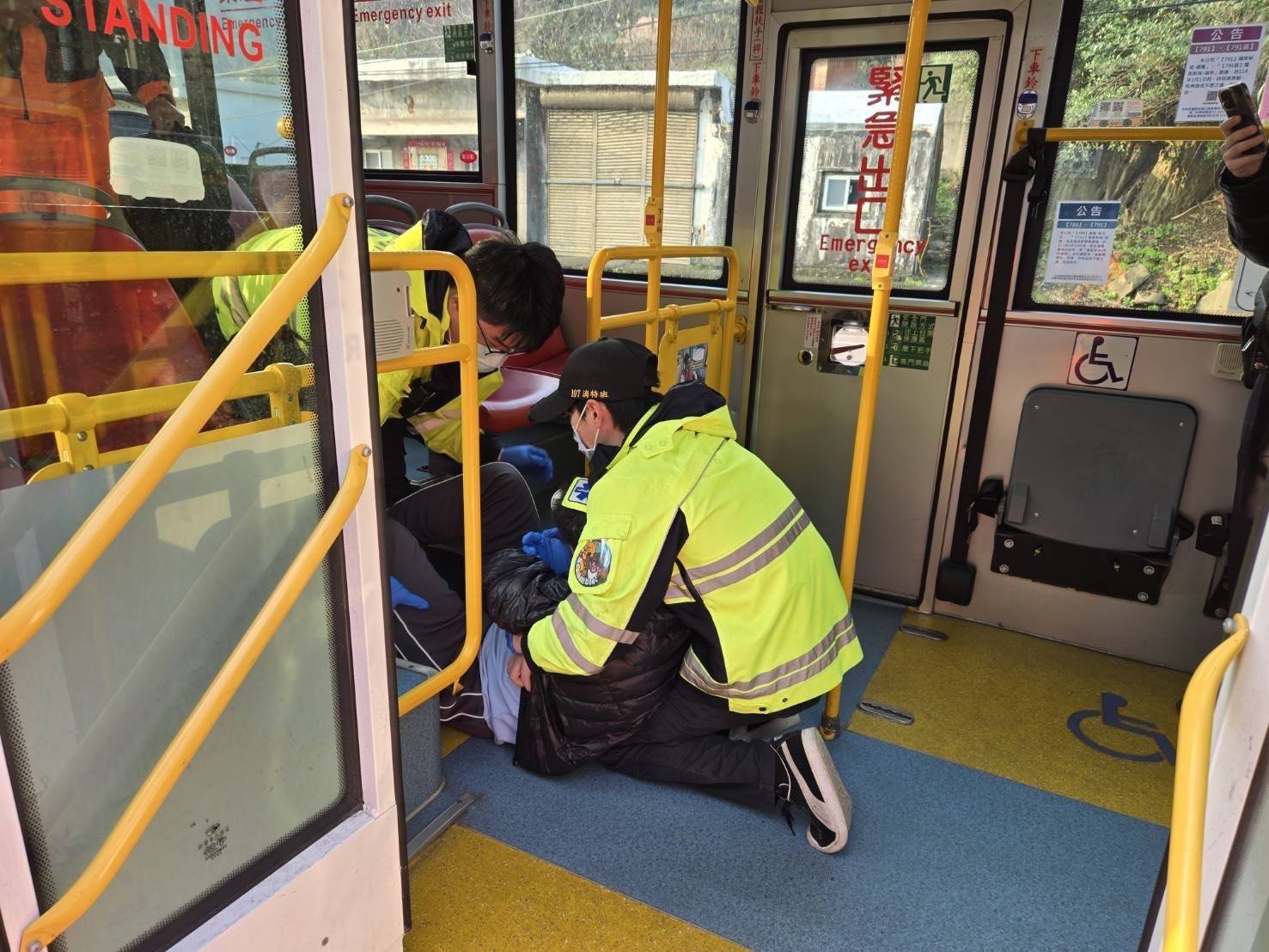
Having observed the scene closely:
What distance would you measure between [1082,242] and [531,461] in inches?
88.3

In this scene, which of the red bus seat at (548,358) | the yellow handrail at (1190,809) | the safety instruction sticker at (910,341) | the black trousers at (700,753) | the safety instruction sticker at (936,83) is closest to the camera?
the yellow handrail at (1190,809)

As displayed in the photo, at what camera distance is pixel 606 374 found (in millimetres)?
2219

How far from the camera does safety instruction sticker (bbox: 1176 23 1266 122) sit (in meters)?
2.76

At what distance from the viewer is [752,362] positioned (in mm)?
3791

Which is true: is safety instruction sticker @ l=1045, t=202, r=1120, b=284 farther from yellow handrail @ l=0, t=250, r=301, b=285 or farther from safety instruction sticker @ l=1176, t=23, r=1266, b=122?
yellow handrail @ l=0, t=250, r=301, b=285

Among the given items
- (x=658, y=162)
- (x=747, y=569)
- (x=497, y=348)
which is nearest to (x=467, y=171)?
(x=658, y=162)

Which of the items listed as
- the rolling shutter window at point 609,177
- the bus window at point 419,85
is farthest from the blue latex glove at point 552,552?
the bus window at point 419,85

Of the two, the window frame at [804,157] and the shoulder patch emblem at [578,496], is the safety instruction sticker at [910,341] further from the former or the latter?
the shoulder patch emblem at [578,496]

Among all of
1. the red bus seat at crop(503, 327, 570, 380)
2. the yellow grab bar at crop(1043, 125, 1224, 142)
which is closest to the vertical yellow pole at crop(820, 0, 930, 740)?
the yellow grab bar at crop(1043, 125, 1224, 142)

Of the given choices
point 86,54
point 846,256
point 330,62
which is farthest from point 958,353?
point 86,54

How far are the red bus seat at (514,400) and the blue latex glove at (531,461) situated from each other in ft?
0.65

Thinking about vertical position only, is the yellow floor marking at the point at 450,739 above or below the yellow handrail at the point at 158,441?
below

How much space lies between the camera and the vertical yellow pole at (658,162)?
275 cm

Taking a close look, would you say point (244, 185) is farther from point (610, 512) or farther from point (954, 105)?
point (954, 105)
